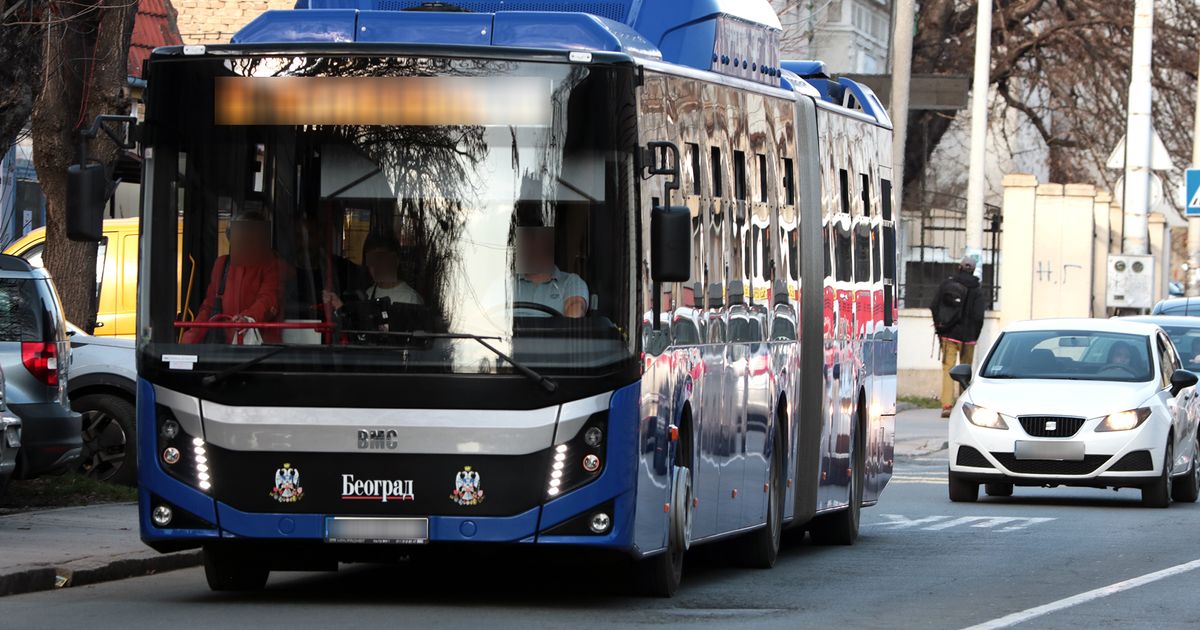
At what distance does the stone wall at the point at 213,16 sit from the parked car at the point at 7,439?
25045mm

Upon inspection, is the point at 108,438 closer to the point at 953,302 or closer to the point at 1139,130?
the point at 953,302

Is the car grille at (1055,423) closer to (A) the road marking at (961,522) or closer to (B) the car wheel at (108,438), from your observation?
(A) the road marking at (961,522)

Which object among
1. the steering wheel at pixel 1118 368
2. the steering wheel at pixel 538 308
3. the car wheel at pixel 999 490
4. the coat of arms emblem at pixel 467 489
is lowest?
the car wheel at pixel 999 490

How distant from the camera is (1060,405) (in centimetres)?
2034

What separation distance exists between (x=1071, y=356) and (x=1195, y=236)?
25.5 meters

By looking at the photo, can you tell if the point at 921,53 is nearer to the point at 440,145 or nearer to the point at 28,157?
the point at 28,157

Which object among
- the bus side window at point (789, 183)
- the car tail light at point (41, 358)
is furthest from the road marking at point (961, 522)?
the car tail light at point (41, 358)

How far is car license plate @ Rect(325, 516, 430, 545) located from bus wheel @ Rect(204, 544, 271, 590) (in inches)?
37.4

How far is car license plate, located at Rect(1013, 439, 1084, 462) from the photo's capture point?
20219 mm

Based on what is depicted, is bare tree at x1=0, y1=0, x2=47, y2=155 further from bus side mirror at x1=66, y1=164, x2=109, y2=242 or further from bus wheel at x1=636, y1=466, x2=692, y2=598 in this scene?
bus wheel at x1=636, y1=466, x2=692, y2=598

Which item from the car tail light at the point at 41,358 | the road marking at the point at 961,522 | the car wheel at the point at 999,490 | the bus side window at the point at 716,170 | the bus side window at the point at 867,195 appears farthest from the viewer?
the car wheel at the point at 999,490

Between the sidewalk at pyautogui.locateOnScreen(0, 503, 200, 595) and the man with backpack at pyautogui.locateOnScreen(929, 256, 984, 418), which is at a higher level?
the man with backpack at pyautogui.locateOnScreen(929, 256, 984, 418)

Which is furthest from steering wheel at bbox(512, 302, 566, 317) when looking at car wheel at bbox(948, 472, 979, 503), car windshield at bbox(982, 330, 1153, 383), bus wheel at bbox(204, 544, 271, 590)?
car windshield at bbox(982, 330, 1153, 383)

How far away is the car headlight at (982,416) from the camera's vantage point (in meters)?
20.5
